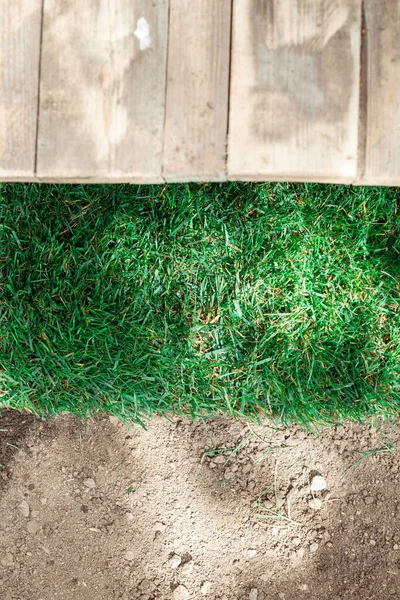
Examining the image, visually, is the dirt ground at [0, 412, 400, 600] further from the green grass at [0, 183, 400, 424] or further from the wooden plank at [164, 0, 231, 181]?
the wooden plank at [164, 0, 231, 181]

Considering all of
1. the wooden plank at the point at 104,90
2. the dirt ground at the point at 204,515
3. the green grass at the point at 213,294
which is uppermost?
the wooden plank at the point at 104,90

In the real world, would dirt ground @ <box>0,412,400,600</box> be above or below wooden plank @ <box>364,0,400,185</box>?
below

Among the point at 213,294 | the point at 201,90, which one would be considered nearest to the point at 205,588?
the point at 213,294

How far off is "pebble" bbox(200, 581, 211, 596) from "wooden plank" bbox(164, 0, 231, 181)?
1671 millimetres

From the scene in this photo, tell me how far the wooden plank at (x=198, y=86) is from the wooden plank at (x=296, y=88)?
36 millimetres

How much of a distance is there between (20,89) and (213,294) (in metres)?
1.04

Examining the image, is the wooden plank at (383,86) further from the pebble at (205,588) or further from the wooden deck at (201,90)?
the pebble at (205,588)

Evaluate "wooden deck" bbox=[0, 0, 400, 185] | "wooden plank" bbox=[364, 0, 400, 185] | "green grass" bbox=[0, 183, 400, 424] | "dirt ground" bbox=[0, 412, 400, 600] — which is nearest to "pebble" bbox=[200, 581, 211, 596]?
"dirt ground" bbox=[0, 412, 400, 600]

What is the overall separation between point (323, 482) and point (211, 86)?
1617mm

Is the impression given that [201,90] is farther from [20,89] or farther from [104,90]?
[20,89]

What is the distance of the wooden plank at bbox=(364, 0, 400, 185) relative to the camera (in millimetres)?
1809

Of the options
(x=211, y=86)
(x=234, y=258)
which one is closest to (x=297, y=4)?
(x=211, y=86)

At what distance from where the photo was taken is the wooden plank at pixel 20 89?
1879 mm

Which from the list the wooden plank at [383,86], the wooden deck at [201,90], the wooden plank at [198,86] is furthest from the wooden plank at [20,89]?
the wooden plank at [383,86]
